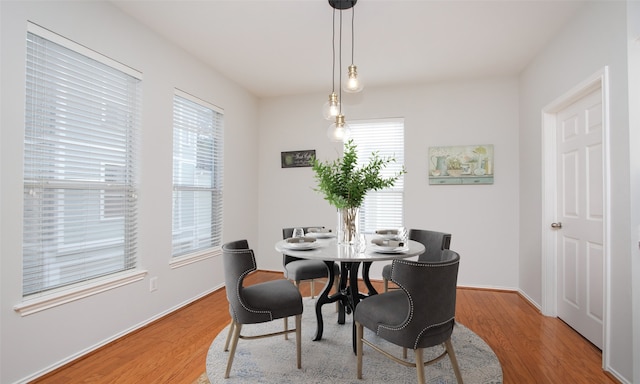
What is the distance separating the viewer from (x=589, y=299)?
8.39ft

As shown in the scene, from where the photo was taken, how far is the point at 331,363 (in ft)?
7.09

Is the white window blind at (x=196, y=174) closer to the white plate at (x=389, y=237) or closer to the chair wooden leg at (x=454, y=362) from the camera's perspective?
the white plate at (x=389, y=237)

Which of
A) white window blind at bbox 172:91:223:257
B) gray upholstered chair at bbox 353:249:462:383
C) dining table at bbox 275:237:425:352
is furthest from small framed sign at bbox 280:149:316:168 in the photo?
gray upholstered chair at bbox 353:249:462:383

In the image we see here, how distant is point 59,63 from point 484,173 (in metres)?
4.51

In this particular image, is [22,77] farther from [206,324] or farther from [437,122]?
[437,122]

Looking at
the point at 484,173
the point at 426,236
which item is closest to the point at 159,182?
the point at 426,236

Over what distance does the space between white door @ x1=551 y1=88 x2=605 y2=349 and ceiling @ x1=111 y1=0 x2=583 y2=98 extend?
0.93 metres

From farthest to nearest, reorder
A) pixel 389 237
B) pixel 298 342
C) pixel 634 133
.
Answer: pixel 389 237, pixel 298 342, pixel 634 133

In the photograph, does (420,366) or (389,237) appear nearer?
(420,366)

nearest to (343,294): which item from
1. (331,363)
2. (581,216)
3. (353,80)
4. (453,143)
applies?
(331,363)

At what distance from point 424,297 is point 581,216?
210 cm

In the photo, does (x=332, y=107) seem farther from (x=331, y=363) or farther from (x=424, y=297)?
(x=331, y=363)

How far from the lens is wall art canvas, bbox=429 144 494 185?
4.01 m

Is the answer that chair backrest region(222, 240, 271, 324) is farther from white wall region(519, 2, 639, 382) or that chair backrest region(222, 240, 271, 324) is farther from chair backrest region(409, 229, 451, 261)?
white wall region(519, 2, 639, 382)
